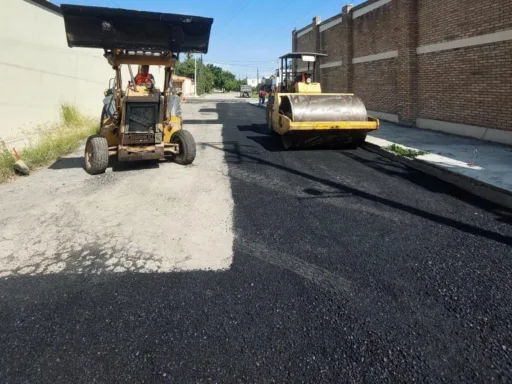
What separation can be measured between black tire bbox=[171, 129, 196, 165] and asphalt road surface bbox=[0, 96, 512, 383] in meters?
1.66

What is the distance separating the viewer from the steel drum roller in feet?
31.0

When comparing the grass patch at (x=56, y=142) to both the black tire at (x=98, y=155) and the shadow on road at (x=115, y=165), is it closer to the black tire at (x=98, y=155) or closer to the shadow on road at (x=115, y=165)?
the shadow on road at (x=115, y=165)

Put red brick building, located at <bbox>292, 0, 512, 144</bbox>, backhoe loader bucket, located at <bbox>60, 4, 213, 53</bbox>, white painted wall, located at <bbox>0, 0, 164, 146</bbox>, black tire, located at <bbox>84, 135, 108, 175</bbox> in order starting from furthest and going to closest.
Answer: red brick building, located at <bbox>292, 0, 512, 144</bbox>, white painted wall, located at <bbox>0, 0, 164, 146</bbox>, black tire, located at <bbox>84, 135, 108, 175</bbox>, backhoe loader bucket, located at <bbox>60, 4, 213, 53</bbox>

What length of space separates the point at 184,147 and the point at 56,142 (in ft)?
13.8

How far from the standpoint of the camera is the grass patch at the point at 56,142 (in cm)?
823

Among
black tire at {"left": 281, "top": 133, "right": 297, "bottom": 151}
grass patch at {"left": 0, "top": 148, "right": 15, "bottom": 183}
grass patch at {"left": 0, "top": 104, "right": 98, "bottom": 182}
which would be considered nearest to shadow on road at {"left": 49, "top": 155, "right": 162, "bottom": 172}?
grass patch at {"left": 0, "top": 104, "right": 98, "bottom": 182}

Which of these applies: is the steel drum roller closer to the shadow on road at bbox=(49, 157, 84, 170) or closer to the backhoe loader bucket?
the backhoe loader bucket

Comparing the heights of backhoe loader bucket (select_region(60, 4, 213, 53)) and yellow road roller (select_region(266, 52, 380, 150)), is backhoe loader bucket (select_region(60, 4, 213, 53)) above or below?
above

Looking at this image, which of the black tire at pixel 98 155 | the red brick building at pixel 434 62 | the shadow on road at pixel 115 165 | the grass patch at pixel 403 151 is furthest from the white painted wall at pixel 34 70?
the red brick building at pixel 434 62

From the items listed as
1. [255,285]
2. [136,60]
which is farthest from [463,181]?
[136,60]

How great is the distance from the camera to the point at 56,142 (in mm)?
10273

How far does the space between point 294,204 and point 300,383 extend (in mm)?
3561

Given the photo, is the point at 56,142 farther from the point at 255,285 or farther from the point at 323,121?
the point at 255,285

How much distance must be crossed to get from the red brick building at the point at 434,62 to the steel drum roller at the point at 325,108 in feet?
12.1
